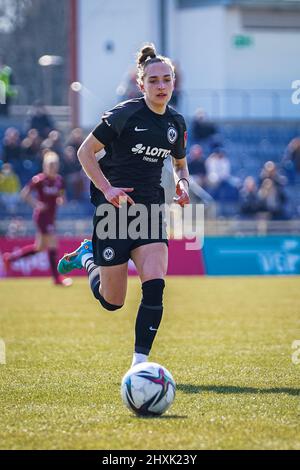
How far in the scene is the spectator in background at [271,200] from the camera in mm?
21000

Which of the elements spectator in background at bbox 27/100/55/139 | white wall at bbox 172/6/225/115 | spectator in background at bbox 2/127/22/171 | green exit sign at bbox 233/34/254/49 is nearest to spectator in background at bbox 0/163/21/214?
spectator in background at bbox 2/127/22/171

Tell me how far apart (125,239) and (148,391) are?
1321 mm

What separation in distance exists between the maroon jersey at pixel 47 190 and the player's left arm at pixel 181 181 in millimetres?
9293

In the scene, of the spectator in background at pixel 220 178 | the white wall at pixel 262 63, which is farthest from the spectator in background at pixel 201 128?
the white wall at pixel 262 63

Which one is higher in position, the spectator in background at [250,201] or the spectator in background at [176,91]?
the spectator in background at [176,91]

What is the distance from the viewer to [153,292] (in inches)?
251

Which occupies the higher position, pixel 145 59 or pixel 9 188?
pixel 145 59

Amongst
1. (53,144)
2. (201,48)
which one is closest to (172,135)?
(53,144)

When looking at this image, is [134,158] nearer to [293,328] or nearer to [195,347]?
[195,347]

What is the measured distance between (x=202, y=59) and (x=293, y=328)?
17663mm

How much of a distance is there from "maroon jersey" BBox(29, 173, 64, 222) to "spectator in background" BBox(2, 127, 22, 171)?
4.58m

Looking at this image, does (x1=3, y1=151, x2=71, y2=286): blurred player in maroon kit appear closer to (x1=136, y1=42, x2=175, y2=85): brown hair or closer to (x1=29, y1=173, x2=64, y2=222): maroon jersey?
(x1=29, y1=173, x2=64, y2=222): maroon jersey

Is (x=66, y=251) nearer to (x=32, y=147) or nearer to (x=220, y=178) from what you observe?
(x=32, y=147)

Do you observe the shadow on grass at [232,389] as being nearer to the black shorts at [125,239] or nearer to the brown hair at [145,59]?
the black shorts at [125,239]
